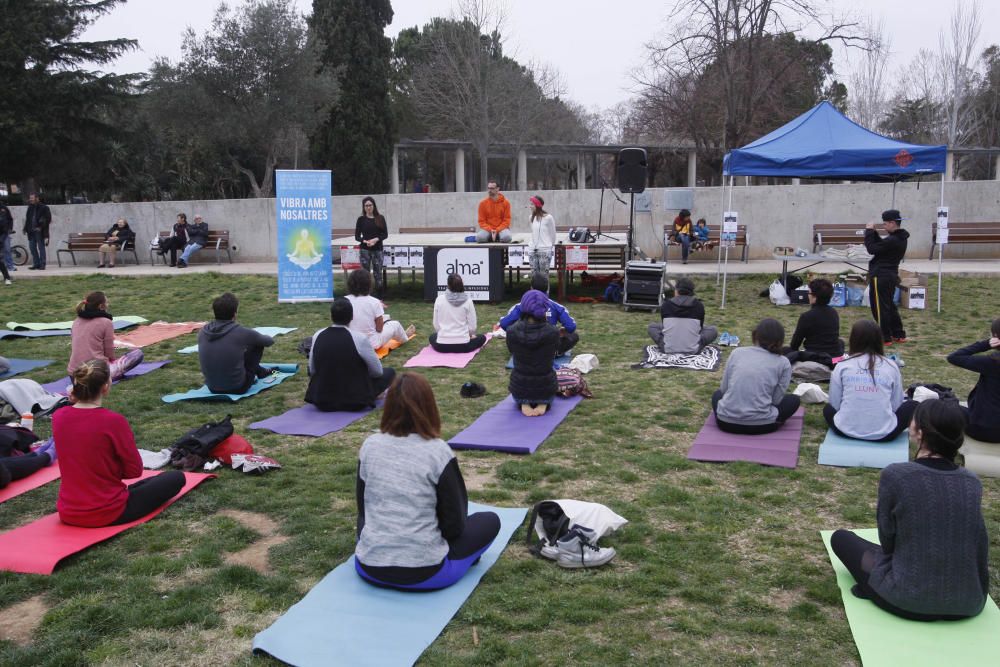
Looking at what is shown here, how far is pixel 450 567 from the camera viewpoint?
13.4 ft

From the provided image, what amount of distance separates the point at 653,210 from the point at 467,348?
9873 millimetres

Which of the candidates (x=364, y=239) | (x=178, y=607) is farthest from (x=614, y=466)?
(x=364, y=239)

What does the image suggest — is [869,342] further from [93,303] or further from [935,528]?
[93,303]

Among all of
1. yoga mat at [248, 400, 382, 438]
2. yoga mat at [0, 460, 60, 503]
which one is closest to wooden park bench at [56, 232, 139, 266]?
yoga mat at [248, 400, 382, 438]

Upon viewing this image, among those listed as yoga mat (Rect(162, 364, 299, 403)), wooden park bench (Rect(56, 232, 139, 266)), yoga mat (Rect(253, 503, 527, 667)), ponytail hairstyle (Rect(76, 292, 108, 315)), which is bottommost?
yoga mat (Rect(253, 503, 527, 667))

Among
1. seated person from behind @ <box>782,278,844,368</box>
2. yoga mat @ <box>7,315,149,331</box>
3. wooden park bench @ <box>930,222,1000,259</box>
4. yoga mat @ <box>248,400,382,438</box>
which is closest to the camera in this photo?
yoga mat @ <box>248,400,382,438</box>

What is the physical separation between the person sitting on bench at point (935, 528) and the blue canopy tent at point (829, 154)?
8.61 metres

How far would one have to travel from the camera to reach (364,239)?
13172 mm

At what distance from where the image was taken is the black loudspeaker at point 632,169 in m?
13.0

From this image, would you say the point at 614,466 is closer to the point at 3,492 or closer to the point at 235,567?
the point at 235,567

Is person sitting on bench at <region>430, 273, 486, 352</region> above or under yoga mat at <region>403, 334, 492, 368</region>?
above

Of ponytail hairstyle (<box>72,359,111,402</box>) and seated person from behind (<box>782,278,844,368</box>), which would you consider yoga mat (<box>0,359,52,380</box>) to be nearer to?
ponytail hairstyle (<box>72,359,111,402</box>)

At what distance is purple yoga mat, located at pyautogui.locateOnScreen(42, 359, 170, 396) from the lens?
27.7 feet

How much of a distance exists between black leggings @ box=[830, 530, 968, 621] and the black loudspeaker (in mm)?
9442
